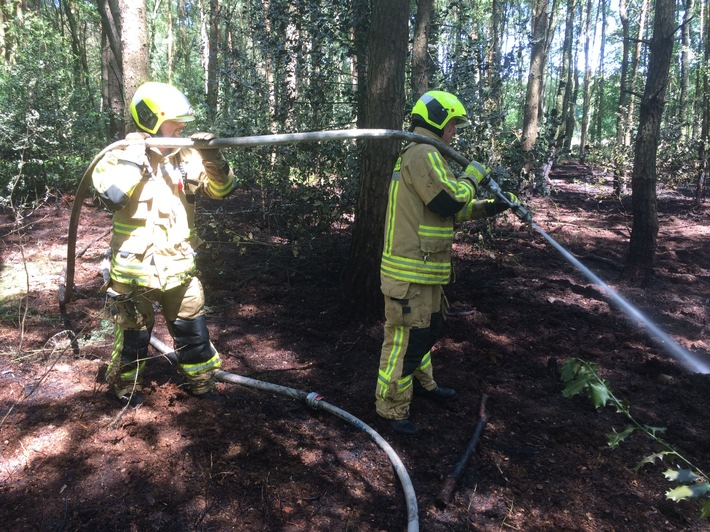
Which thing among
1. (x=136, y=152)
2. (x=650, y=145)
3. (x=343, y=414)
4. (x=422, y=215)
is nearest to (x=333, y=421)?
(x=343, y=414)

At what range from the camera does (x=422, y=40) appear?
788cm

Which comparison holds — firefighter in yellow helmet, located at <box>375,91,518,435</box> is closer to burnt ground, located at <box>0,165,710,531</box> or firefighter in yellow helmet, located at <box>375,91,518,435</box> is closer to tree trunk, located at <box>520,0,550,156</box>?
burnt ground, located at <box>0,165,710,531</box>

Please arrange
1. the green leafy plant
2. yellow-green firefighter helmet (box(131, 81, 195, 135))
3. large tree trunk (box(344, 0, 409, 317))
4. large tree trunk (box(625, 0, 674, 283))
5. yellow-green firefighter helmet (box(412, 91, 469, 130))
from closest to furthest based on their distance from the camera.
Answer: the green leafy plant, yellow-green firefighter helmet (box(131, 81, 195, 135)), yellow-green firefighter helmet (box(412, 91, 469, 130)), large tree trunk (box(344, 0, 409, 317)), large tree trunk (box(625, 0, 674, 283))

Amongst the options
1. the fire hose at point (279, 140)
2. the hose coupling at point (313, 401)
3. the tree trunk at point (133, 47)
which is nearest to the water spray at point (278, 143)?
the fire hose at point (279, 140)

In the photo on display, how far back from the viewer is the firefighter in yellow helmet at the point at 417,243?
3291mm

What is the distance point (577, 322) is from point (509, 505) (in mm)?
3260

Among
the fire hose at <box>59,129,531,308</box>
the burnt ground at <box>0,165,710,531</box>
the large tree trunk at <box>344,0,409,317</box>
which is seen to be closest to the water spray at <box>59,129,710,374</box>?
the fire hose at <box>59,129,531,308</box>

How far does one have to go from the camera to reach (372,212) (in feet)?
16.2

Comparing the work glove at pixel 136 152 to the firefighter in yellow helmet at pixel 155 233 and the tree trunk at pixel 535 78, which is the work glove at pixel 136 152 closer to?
the firefighter in yellow helmet at pixel 155 233

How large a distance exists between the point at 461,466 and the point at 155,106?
10.1 ft

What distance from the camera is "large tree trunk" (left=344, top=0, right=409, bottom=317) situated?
4785 millimetres

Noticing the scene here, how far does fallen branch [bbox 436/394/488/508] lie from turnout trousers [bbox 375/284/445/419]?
51 centimetres

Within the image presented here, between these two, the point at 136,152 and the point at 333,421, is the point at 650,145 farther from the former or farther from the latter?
the point at 136,152

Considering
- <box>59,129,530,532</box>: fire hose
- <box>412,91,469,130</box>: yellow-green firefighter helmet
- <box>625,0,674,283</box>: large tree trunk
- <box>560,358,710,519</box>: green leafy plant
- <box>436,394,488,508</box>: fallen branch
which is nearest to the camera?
<box>560,358,710,519</box>: green leafy plant
